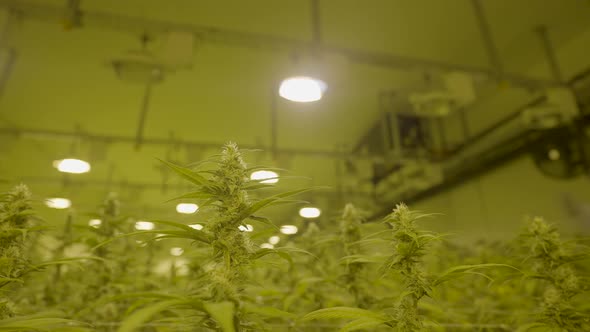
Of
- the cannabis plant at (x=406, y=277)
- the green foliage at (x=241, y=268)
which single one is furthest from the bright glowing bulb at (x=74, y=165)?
the cannabis plant at (x=406, y=277)

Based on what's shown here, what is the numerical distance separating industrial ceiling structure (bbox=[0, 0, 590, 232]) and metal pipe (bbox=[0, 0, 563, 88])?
0.01 m

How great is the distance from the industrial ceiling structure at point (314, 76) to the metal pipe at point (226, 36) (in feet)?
0.03

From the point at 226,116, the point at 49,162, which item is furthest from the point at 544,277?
the point at 49,162

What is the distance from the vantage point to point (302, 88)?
8.02ft

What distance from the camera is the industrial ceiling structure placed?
278cm

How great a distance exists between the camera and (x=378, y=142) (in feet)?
18.8

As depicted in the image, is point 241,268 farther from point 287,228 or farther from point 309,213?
point 309,213

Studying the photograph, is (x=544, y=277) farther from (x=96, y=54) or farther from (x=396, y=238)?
(x=96, y=54)

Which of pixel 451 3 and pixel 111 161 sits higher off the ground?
pixel 111 161

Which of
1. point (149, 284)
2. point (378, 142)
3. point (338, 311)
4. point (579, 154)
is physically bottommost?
point (338, 311)

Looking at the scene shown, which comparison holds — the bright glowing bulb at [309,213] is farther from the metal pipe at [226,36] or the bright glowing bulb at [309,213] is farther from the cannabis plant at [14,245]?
the cannabis plant at [14,245]

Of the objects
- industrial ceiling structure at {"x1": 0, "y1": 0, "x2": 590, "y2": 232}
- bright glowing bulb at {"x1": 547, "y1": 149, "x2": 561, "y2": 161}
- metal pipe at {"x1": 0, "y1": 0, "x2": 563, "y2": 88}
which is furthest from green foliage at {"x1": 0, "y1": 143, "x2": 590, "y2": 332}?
bright glowing bulb at {"x1": 547, "y1": 149, "x2": 561, "y2": 161}

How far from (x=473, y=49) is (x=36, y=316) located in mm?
4901

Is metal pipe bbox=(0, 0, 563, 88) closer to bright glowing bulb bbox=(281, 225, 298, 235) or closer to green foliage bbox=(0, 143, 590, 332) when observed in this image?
bright glowing bulb bbox=(281, 225, 298, 235)
